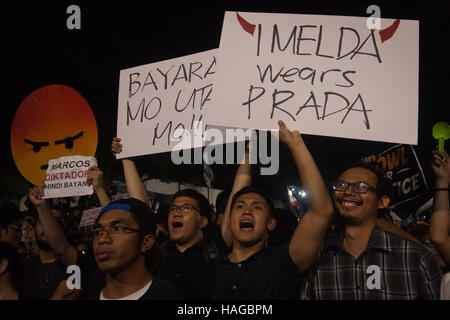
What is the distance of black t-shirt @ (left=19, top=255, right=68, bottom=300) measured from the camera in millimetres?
3338

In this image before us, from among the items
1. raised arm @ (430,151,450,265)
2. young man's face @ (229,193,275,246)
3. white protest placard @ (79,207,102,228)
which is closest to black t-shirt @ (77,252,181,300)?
young man's face @ (229,193,275,246)

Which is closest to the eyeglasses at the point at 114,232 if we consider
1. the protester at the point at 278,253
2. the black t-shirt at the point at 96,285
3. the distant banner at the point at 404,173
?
the black t-shirt at the point at 96,285

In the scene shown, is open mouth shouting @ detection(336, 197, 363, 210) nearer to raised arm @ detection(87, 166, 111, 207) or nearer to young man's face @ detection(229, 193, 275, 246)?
young man's face @ detection(229, 193, 275, 246)

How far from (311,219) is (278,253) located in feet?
0.91

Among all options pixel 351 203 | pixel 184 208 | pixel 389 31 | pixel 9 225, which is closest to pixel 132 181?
pixel 184 208

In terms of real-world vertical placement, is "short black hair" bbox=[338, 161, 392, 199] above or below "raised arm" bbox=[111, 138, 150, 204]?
below

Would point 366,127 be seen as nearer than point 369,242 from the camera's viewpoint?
No

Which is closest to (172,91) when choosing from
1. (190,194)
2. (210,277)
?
(190,194)

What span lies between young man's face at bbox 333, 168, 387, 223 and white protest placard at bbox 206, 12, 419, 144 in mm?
255
